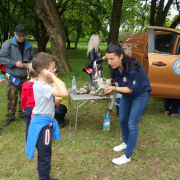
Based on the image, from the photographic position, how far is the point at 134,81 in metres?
2.72

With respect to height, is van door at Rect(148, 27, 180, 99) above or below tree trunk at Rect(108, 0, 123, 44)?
below

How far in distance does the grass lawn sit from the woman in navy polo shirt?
0.87 feet

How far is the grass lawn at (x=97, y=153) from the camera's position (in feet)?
9.84

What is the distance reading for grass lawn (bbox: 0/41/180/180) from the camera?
2998 mm

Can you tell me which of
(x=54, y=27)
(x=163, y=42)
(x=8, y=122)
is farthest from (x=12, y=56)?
(x=54, y=27)

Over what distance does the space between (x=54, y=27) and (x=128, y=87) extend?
6.86 meters

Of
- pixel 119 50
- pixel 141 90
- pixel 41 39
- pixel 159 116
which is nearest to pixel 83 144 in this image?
pixel 141 90

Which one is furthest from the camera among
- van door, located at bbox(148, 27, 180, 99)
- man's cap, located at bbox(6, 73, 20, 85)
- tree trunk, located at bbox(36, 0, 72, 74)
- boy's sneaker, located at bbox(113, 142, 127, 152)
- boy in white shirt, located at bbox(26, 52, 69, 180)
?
tree trunk, located at bbox(36, 0, 72, 74)

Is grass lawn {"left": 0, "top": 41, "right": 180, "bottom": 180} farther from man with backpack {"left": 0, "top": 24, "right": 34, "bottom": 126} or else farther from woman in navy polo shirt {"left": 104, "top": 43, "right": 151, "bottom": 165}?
man with backpack {"left": 0, "top": 24, "right": 34, "bottom": 126}

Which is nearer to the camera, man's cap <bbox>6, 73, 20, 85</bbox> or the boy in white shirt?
the boy in white shirt

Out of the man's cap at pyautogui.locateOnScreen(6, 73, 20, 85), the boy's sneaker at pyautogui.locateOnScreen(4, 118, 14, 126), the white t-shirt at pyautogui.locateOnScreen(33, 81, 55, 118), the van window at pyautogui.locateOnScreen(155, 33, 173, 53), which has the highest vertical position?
the van window at pyautogui.locateOnScreen(155, 33, 173, 53)

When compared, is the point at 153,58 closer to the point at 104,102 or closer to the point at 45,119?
the point at 104,102

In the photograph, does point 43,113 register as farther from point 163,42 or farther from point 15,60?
point 163,42

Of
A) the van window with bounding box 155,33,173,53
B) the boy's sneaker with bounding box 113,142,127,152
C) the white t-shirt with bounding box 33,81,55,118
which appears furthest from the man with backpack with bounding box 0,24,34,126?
the van window with bounding box 155,33,173,53
